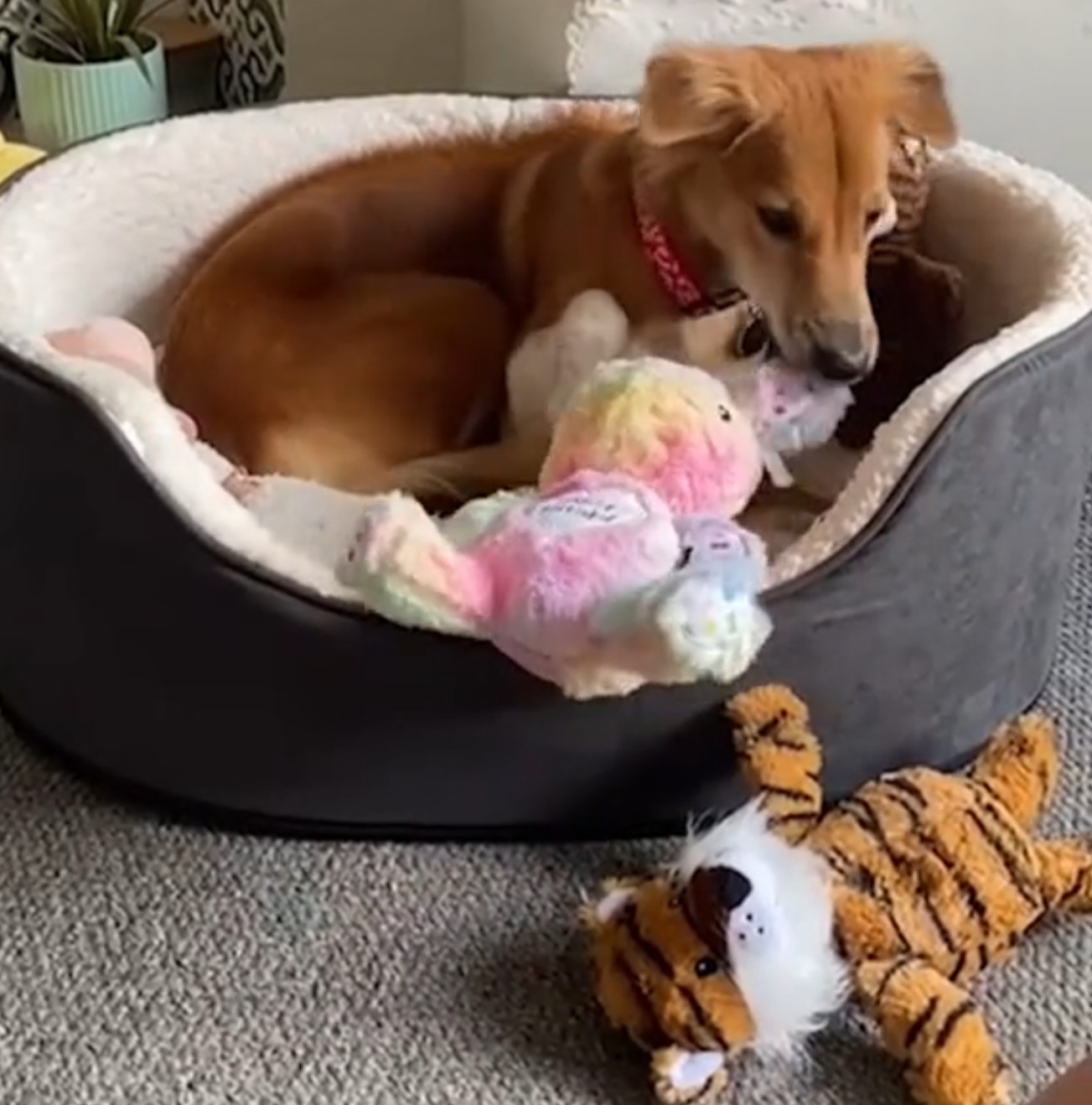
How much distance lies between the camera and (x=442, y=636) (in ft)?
4.46

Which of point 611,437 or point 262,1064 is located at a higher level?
point 611,437

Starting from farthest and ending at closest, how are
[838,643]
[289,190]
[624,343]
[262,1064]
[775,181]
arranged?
[289,190] < [624,343] < [775,181] < [838,643] < [262,1064]

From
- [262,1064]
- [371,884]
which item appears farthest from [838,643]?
[262,1064]

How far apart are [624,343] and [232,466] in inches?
13.8

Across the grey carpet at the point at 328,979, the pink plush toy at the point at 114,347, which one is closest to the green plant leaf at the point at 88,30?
the pink plush toy at the point at 114,347

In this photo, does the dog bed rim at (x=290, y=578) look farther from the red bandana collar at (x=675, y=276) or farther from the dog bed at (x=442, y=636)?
the red bandana collar at (x=675, y=276)

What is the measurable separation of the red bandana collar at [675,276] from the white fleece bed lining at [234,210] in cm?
23

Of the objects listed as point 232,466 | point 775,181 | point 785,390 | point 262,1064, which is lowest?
point 262,1064

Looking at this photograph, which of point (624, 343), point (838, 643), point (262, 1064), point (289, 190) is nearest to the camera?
point (262, 1064)

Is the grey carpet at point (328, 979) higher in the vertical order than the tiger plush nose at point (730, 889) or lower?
lower

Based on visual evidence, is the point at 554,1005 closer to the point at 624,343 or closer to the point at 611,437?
the point at 611,437

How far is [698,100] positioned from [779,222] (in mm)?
116

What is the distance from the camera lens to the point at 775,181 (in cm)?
162

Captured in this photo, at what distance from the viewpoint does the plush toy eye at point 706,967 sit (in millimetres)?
1257
